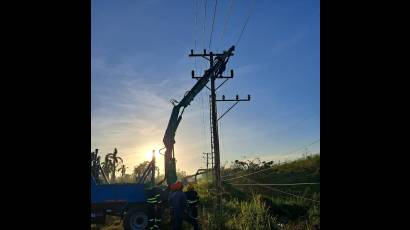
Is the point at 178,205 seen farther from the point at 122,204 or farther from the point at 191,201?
the point at 122,204

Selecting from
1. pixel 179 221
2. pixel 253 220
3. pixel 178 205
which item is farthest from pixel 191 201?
pixel 253 220

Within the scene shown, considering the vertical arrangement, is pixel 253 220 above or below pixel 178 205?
below

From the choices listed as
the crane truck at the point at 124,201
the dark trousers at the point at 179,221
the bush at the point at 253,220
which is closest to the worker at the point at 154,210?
the crane truck at the point at 124,201

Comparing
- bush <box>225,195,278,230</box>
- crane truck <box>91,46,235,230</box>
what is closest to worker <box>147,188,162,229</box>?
crane truck <box>91,46,235,230</box>

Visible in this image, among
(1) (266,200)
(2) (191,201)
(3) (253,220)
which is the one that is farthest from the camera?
(1) (266,200)

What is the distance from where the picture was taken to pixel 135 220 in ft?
50.5

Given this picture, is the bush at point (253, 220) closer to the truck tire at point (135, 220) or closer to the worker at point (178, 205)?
the worker at point (178, 205)

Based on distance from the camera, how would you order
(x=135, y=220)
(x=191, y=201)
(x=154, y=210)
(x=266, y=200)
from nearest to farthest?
(x=191, y=201), (x=135, y=220), (x=154, y=210), (x=266, y=200)

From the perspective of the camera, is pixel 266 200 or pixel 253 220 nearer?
pixel 253 220

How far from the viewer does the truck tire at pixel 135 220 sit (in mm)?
15367

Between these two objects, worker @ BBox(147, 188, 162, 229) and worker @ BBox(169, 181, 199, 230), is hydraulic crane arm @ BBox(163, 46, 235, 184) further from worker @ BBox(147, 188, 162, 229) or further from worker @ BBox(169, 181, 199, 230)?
worker @ BBox(169, 181, 199, 230)
